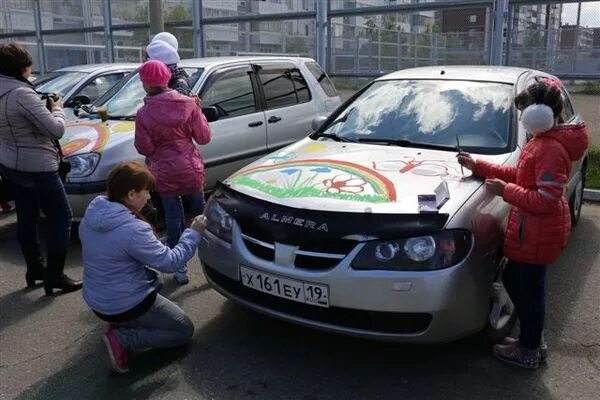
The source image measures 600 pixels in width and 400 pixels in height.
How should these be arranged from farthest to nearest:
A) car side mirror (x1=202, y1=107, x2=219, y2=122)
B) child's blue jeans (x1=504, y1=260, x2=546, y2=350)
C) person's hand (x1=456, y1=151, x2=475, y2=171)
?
car side mirror (x1=202, y1=107, x2=219, y2=122) → person's hand (x1=456, y1=151, x2=475, y2=171) → child's blue jeans (x1=504, y1=260, x2=546, y2=350)

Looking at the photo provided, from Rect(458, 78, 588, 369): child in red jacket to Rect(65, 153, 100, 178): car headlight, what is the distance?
136 inches

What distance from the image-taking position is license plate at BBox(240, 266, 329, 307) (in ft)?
9.37

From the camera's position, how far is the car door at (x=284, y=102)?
21.6 feet

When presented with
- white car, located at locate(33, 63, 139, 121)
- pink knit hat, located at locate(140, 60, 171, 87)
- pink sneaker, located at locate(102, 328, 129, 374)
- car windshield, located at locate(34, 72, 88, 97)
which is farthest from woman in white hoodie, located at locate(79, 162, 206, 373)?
car windshield, located at locate(34, 72, 88, 97)

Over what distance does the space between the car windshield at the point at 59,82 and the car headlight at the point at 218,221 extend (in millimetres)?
5566

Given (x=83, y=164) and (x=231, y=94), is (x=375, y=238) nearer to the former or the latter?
(x=83, y=164)

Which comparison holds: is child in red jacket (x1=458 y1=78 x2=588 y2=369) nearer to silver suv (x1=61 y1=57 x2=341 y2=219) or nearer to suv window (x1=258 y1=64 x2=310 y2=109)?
silver suv (x1=61 y1=57 x2=341 y2=219)

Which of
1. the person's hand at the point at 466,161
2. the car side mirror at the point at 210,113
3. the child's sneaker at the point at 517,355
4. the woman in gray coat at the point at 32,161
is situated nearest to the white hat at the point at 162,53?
the woman in gray coat at the point at 32,161

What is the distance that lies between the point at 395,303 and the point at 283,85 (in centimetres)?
458

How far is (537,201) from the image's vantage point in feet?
9.05

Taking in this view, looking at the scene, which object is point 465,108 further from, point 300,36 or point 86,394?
point 300,36

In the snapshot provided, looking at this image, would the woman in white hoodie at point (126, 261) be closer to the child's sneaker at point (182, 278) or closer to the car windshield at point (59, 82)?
the child's sneaker at point (182, 278)

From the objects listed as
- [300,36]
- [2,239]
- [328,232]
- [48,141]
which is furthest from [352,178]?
[300,36]

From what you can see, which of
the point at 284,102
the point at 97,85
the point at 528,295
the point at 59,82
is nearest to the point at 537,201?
the point at 528,295
